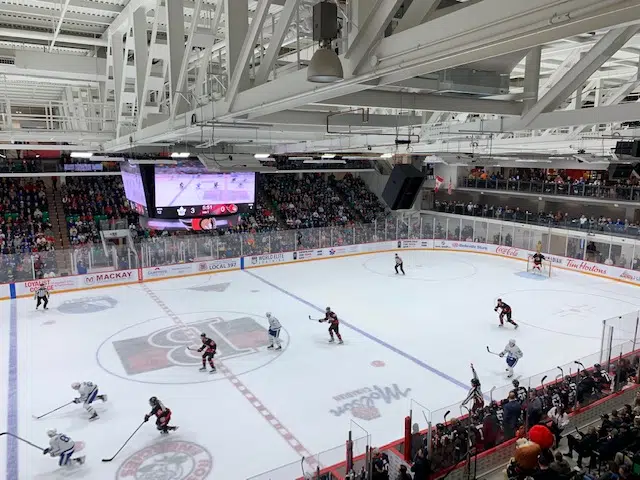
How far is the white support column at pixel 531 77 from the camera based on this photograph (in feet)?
18.6

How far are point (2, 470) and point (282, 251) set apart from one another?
1644 centimetres

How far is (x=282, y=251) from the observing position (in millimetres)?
23500

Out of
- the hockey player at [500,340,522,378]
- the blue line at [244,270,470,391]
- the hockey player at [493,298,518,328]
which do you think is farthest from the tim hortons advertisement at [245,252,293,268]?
the hockey player at [500,340,522,378]

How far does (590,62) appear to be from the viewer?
535 cm

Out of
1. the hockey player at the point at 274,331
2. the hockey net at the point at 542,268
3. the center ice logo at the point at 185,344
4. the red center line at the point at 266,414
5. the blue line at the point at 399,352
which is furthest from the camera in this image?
the hockey net at the point at 542,268

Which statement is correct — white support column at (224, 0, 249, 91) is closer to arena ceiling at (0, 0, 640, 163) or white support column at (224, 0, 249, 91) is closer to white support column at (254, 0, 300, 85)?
arena ceiling at (0, 0, 640, 163)

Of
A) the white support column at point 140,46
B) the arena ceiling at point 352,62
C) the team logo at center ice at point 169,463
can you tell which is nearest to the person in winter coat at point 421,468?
the team logo at center ice at point 169,463

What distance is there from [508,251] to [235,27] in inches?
898

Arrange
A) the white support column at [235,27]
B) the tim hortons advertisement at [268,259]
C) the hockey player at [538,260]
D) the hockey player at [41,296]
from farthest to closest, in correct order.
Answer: the tim hortons advertisement at [268,259], the hockey player at [538,260], the hockey player at [41,296], the white support column at [235,27]

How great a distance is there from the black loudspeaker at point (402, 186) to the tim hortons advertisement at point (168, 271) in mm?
14124

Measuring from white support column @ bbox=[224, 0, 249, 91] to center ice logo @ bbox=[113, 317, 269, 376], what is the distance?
337 inches

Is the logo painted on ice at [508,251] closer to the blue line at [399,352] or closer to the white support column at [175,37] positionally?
the blue line at [399,352]

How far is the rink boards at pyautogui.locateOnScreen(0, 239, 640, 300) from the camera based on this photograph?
60.4ft

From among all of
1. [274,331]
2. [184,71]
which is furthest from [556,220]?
[184,71]
